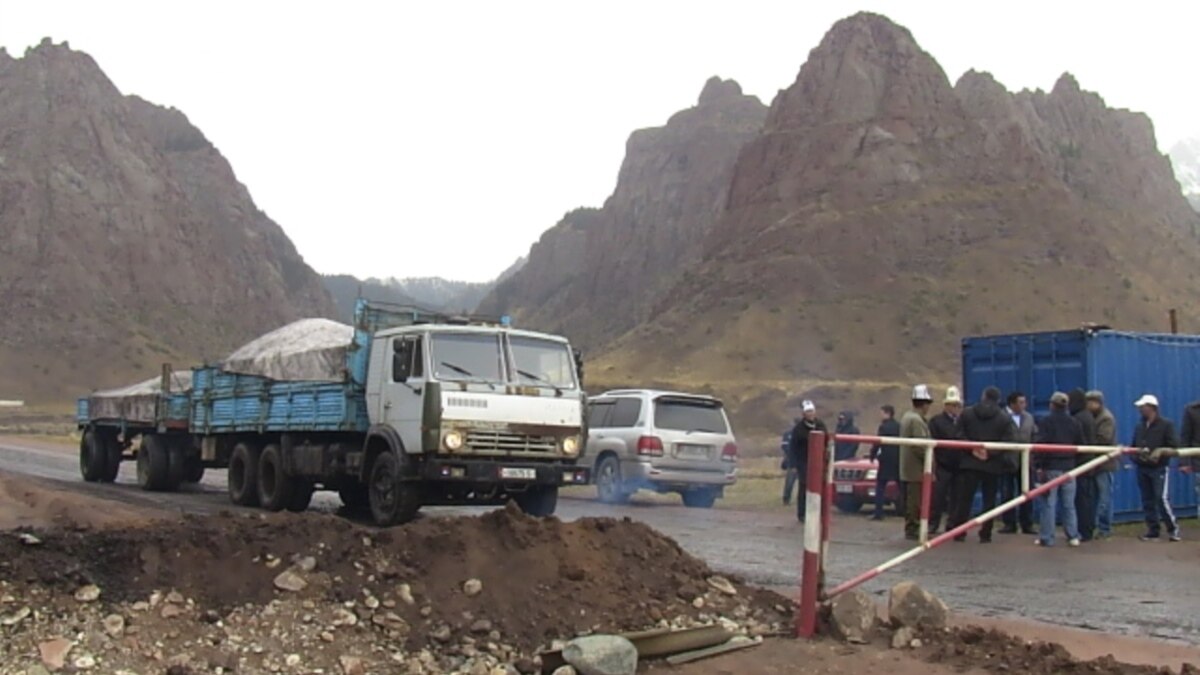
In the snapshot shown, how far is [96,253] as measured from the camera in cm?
11519

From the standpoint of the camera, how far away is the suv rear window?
21312mm

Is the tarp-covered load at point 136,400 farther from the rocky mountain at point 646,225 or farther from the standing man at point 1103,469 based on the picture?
the rocky mountain at point 646,225

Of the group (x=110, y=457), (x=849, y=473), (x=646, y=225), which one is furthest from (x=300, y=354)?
(x=646, y=225)

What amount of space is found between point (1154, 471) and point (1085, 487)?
0.78 metres

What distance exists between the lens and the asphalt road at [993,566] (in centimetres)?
1001

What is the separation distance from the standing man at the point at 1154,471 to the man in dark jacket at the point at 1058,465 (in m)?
0.74

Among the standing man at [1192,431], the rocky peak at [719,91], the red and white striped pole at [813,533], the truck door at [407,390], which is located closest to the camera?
the red and white striped pole at [813,533]

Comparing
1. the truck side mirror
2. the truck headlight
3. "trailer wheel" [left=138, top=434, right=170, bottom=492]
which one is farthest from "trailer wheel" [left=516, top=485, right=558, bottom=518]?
"trailer wheel" [left=138, top=434, right=170, bottom=492]

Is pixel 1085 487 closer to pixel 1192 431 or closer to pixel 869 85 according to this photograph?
pixel 1192 431

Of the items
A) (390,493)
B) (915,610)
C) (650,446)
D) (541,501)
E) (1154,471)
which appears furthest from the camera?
(650,446)

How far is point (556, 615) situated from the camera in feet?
27.9

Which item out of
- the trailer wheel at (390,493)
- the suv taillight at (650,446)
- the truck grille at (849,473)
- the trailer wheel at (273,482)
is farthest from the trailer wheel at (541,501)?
the truck grille at (849,473)

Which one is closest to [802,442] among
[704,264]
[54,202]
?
[704,264]

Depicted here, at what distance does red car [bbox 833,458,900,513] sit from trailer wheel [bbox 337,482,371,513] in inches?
283
